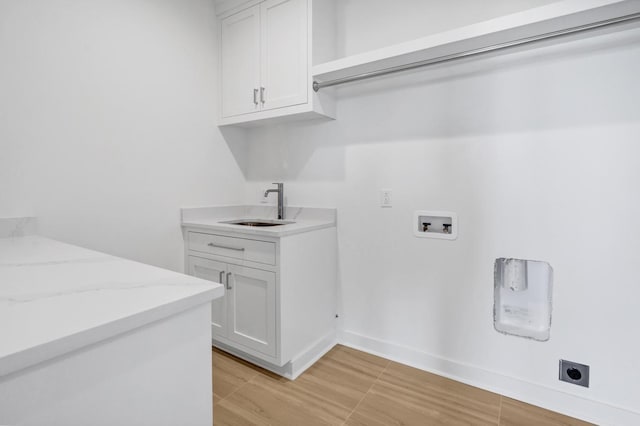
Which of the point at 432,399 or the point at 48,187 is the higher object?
the point at 48,187

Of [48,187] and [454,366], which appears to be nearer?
[48,187]

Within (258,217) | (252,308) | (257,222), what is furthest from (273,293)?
(258,217)

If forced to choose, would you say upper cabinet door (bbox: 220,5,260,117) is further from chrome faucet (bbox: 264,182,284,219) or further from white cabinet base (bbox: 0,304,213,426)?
white cabinet base (bbox: 0,304,213,426)

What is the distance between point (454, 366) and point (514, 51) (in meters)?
1.68

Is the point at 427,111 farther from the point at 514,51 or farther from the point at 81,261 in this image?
the point at 81,261

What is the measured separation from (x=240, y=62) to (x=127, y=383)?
7.20ft

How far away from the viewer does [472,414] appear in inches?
59.2

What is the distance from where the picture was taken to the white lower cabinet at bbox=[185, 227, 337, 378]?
176 centimetres

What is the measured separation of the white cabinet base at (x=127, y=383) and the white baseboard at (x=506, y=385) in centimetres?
151

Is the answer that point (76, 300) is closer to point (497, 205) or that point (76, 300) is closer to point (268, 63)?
point (497, 205)

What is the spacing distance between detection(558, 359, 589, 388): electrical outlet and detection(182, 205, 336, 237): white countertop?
4.67 ft

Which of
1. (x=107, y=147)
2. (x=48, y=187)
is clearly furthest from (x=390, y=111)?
(x=48, y=187)

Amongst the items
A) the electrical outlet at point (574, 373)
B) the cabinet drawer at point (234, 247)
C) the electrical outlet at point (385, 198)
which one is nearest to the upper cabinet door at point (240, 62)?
the cabinet drawer at point (234, 247)

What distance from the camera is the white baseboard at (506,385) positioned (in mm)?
1434
